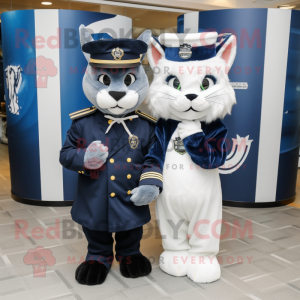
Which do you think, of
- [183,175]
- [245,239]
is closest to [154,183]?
[183,175]

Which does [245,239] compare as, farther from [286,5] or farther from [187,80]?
[286,5]

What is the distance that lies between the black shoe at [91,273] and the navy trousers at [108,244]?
38mm

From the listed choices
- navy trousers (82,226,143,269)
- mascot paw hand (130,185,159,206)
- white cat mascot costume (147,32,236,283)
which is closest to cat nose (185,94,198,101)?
white cat mascot costume (147,32,236,283)

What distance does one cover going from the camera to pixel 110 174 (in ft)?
6.85

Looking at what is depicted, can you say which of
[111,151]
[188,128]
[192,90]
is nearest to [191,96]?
[192,90]

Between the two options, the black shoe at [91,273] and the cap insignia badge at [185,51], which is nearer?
the cap insignia badge at [185,51]

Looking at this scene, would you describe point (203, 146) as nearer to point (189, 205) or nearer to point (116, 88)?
point (189, 205)

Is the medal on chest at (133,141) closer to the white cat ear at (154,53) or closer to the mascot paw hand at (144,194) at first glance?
the mascot paw hand at (144,194)

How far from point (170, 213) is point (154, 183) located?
267 millimetres

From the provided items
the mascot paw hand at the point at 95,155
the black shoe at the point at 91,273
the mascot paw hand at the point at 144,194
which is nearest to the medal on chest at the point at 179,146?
the mascot paw hand at the point at 144,194

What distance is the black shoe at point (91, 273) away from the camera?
2168mm

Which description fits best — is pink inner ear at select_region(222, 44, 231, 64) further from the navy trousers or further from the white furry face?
the navy trousers

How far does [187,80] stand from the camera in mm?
2041

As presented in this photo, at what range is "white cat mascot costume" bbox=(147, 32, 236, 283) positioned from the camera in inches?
80.7
